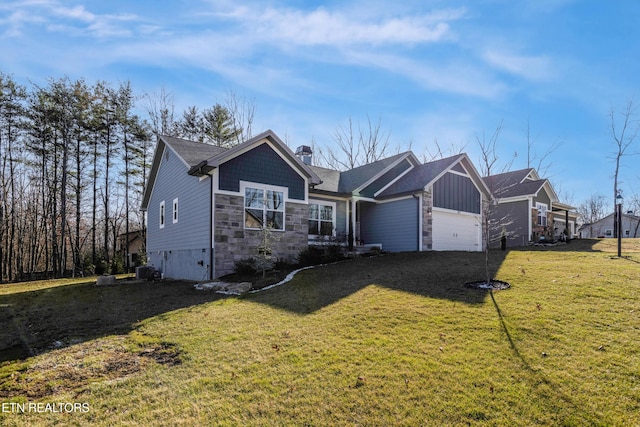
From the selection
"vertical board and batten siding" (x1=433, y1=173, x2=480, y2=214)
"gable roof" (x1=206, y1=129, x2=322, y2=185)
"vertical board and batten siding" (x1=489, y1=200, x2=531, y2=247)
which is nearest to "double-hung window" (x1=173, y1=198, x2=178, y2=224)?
"gable roof" (x1=206, y1=129, x2=322, y2=185)

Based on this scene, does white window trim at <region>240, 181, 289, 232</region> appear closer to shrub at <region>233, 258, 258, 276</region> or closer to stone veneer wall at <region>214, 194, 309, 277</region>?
stone veneer wall at <region>214, 194, 309, 277</region>

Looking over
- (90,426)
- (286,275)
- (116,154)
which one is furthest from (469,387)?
(116,154)

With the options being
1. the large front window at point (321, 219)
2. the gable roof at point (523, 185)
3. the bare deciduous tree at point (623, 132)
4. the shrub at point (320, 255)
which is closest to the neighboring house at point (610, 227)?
the bare deciduous tree at point (623, 132)

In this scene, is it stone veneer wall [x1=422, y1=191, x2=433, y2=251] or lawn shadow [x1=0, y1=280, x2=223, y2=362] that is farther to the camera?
stone veneer wall [x1=422, y1=191, x2=433, y2=251]

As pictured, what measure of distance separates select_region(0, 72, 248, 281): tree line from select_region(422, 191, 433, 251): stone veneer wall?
58.9ft

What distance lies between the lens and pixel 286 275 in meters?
12.2

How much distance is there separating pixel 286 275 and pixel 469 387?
8.65m

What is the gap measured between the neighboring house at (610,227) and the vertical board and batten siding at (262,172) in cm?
3784

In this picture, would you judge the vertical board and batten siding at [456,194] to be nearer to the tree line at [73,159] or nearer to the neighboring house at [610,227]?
the tree line at [73,159]

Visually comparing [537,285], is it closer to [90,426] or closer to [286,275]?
[286,275]

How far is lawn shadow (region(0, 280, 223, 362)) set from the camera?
656 centimetres

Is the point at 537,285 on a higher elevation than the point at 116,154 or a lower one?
lower

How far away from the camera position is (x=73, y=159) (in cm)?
2388

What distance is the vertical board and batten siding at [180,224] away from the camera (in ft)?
43.7
